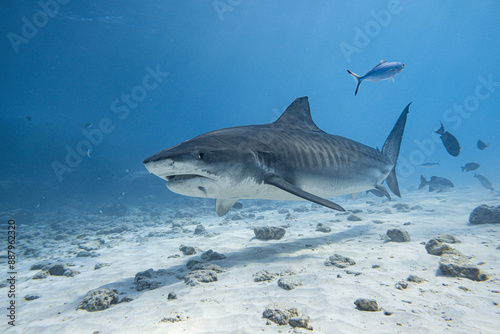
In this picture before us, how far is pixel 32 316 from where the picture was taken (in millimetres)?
Answer: 2852

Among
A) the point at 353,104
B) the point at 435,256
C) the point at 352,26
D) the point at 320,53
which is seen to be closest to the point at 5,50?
the point at 435,256

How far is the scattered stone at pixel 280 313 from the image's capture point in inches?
77.4

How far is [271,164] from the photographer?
3625 millimetres

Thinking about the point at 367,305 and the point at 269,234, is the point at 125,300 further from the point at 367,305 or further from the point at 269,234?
the point at 269,234

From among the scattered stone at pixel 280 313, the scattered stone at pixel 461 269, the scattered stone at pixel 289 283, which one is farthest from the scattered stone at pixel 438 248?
the scattered stone at pixel 280 313

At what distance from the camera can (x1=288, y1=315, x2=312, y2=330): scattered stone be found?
189 centimetres

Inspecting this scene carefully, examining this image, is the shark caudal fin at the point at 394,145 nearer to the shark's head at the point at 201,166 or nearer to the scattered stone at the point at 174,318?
the shark's head at the point at 201,166

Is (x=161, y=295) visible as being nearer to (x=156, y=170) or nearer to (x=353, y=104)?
(x=156, y=170)

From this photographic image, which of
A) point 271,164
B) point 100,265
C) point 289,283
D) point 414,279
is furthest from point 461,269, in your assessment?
point 100,265

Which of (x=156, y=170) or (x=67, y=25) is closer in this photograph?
(x=156, y=170)

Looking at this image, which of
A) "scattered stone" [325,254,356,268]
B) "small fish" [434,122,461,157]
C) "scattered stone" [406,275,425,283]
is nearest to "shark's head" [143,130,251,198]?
"scattered stone" [325,254,356,268]

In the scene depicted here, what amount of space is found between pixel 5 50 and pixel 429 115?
236 m

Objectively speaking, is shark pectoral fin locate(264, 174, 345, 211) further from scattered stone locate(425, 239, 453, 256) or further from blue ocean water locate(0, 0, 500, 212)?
blue ocean water locate(0, 0, 500, 212)

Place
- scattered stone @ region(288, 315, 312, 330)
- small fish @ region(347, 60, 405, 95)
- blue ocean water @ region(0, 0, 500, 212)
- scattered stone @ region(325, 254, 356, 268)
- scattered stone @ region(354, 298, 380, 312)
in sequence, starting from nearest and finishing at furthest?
1. scattered stone @ region(288, 315, 312, 330)
2. scattered stone @ region(354, 298, 380, 312)
3. scattered stone @ region(325, 254, 356, 268)
4. small fish @ region(347, 60, 405, 95)
5. blue ocean water @ region(0, 0, 500, 212)
